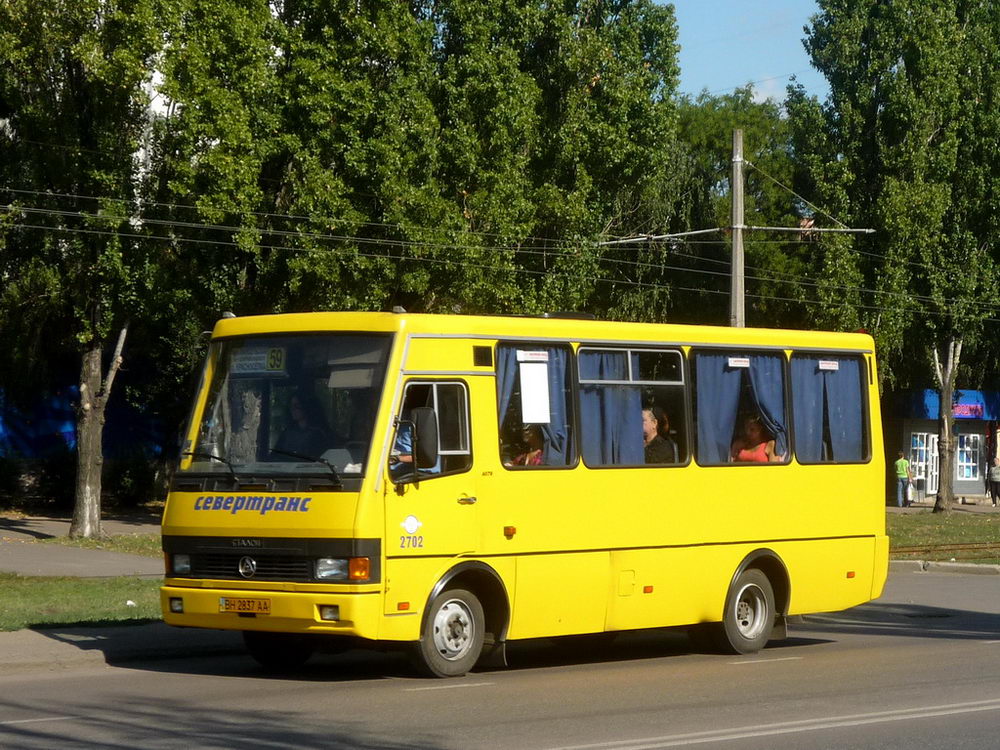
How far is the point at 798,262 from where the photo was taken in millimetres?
45531

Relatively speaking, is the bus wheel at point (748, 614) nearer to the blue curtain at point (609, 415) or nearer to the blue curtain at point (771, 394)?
the blue curtain at point (771, 394)

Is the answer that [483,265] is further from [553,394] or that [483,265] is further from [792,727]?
[792,727]

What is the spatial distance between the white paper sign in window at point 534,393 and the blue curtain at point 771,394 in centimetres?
281

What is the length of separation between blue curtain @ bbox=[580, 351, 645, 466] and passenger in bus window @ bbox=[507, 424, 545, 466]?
0.48 meters

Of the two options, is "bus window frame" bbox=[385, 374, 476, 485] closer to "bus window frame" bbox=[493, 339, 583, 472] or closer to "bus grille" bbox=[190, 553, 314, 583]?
"bus window frame" bbox=[493, 339, 583, 472]

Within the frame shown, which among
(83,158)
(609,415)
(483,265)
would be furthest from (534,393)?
(483,265)

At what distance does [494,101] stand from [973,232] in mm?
18621

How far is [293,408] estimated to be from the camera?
40.4 ft

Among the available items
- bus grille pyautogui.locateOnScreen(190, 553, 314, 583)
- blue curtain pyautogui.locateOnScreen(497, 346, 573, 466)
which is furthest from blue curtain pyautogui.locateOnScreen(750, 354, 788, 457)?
bus grille pyautogui.locateOnScreen(190, 553, 314, 583)

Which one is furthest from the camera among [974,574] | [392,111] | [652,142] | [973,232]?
[973,232]

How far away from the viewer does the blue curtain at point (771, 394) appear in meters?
15.3

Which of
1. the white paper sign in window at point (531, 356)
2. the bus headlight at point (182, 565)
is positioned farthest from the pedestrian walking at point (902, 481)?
the bus headlight at point (182, 565)

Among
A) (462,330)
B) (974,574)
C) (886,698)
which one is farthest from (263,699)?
(974,574)

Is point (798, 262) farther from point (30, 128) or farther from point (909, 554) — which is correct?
point (30, 128)
